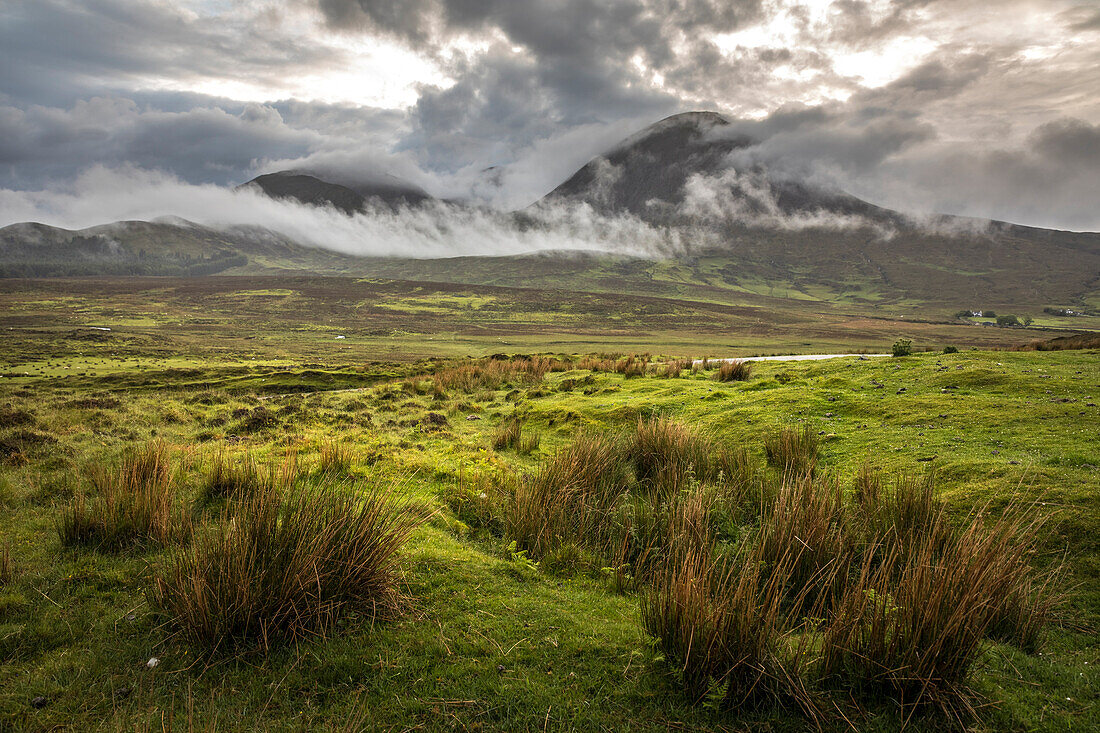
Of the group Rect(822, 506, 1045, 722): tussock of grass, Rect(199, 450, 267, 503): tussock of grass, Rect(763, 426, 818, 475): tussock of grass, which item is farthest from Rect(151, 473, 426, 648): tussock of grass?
Rect(763, 426, 818, 475): tussock of grass

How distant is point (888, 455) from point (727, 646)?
6.64 m

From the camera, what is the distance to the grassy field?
3668 mm

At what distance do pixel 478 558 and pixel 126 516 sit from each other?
407 cm

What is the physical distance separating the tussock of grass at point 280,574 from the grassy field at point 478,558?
0.18 metres

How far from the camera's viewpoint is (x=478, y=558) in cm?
618

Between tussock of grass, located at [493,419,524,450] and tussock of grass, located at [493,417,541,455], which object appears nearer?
tussock of grass, located at [493,417,541,455]

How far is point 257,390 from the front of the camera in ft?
82.9

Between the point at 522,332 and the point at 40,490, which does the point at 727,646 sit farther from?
the point at 522,332

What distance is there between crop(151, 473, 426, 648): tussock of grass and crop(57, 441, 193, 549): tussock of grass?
119 cm

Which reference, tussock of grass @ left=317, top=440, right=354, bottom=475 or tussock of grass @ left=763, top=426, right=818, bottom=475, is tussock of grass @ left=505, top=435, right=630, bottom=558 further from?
tussock of grass @ left=317, top=440, right=354, bottom=475

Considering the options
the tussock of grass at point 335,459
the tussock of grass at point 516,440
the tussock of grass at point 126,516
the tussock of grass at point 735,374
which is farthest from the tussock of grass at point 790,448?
the tussock of grass at point 735,374

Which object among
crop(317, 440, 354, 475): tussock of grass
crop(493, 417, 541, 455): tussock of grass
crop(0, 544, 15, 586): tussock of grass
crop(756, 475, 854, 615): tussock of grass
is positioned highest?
crop(756, 475, 854, 615): tussock of grass

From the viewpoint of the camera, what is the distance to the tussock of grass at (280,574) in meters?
4.20

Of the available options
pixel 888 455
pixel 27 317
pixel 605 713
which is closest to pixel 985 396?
pixel 888 455
